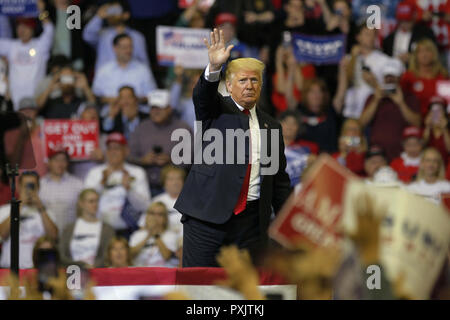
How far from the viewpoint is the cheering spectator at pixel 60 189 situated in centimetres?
646

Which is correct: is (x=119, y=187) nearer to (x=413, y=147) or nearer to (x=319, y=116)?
(x=319, y=116)

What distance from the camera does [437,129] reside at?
24.0 feet

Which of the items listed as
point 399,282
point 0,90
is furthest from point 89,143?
point 399,282

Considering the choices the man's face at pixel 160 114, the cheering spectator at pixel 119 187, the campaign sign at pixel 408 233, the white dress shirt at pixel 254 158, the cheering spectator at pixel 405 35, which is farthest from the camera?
the cheering spectator at pixel 405 35

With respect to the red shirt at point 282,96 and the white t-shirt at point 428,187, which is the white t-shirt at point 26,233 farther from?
the white t-shirt at point 428,187

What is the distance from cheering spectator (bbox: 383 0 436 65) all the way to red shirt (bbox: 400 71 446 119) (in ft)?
0.70

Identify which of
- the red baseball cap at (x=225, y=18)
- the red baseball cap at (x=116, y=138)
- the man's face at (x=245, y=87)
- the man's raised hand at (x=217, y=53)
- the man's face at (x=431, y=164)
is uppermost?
the red baseball cap at (x=225, y=18)

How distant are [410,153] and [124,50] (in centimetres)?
271

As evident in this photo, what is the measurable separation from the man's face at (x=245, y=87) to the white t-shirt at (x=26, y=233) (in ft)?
9.14

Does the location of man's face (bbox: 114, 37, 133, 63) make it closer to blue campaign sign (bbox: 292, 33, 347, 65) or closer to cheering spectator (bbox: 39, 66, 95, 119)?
cheering spectator (bbox: 39, 66, 95, 119)

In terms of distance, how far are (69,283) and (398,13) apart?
16.6 feet

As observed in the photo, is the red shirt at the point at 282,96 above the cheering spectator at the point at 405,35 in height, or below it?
below

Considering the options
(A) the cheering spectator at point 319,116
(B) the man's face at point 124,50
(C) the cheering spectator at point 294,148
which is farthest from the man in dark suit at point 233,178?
(B) the man's face at point 124,50
